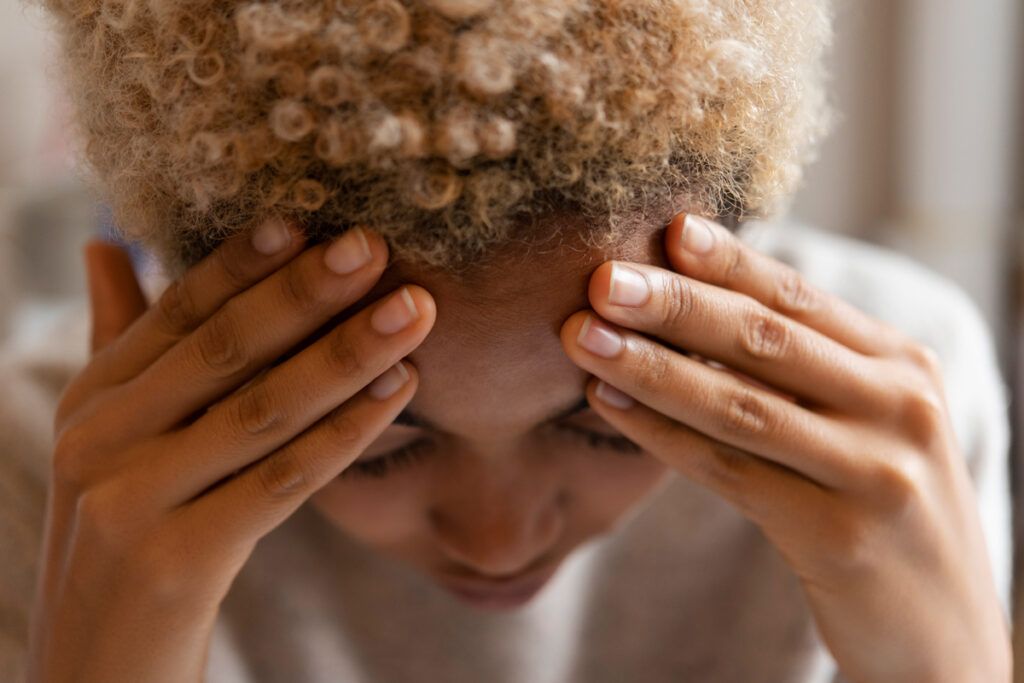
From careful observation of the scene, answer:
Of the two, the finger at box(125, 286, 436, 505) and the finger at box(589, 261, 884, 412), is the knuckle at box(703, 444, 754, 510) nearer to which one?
the finger at box(589, 261, 884, 412)

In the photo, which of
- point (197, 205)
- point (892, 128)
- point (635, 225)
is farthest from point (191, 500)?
point (892, 128)

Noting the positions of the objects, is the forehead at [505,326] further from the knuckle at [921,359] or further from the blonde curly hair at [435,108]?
the knuckle at [921,359]

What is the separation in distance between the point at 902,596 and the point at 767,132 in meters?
0.34

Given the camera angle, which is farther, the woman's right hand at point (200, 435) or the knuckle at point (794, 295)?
the knuckle at point (794, 295)

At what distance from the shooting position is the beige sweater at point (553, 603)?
2.89ft

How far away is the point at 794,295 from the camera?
659 millimetres

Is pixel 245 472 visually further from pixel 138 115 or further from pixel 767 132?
pixel 767 132

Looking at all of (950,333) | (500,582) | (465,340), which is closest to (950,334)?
(950,333)

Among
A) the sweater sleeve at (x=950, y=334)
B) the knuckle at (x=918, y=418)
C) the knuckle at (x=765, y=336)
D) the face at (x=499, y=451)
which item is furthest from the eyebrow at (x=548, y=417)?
the sweater sleeve at (x=950, y=334)

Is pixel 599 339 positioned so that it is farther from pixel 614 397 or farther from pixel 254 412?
pixel 254 412

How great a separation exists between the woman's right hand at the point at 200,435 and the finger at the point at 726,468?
150 millimetres

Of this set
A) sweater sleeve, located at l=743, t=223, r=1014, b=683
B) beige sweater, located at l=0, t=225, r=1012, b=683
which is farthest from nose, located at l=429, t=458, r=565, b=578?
sweater sleeve, located at l=743, t=223, r=1014, b=683

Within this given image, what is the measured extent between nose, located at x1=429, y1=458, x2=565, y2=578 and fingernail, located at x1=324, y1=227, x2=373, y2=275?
20 cm

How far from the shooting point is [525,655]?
902 millimetres
